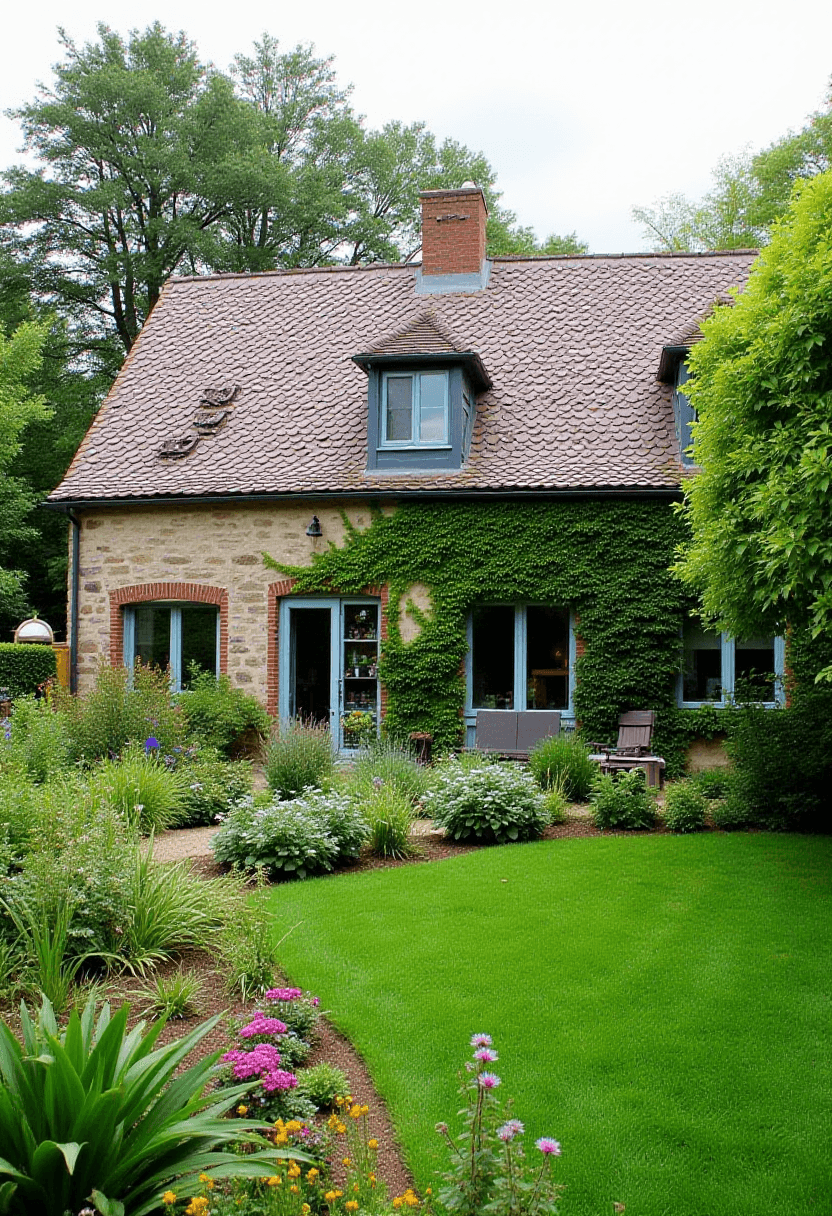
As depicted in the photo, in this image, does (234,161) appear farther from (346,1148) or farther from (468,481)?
(346,1148)

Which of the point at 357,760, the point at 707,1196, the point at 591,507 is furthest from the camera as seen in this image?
the point at 591,507

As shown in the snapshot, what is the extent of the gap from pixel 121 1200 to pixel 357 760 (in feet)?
25.0

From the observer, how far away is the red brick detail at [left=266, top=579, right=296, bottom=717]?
14.0m

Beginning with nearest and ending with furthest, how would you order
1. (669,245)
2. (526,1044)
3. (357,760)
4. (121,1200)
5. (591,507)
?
(121,1200) < (526,1044) < (357,760) < (591,507) < (669,245)

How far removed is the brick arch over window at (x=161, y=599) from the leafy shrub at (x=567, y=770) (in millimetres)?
5106

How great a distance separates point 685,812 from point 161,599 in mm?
8019

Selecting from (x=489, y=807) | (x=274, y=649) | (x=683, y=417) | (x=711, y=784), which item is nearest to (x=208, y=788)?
(x=489, y=807)

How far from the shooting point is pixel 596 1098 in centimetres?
430

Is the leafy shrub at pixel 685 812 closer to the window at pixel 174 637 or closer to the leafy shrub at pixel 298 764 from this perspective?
the leafy shrub at pixel 298 764

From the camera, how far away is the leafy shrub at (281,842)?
7.74 m

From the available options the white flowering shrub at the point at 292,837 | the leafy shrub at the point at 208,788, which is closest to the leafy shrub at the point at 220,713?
the leafy shrub at the point at 208,788

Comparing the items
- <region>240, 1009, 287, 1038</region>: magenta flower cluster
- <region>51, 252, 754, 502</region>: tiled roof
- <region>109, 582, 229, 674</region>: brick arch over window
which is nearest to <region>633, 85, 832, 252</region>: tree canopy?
<region>51, 252, 754, 502</region>: tiled roof

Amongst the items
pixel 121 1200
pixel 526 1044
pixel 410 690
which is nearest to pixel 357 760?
pixel 410 690

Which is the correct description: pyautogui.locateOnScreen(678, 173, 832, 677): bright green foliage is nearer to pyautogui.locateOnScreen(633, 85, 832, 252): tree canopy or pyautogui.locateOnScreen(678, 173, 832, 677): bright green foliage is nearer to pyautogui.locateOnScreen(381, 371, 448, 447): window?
pyautogui.locateOnScreen(381, 371, 448, 447): window
